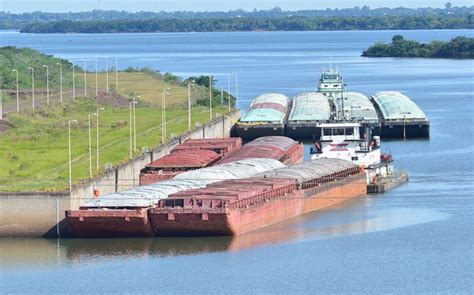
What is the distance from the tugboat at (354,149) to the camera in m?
64.7

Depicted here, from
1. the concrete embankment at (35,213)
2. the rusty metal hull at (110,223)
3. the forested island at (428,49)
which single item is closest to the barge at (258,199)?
the rusty metal hull at (110,223)

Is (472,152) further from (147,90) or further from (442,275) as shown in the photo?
(147,90)

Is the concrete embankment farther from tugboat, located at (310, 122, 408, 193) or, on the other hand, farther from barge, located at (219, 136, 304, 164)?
tugboat, located at (310, 122, 408, 193)

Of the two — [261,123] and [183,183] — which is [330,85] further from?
[183,183]

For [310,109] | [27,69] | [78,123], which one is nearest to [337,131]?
[78,123]

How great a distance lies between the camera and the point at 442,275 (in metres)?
44.4

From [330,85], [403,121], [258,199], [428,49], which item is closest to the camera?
[258,199]

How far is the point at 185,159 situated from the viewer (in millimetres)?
61531

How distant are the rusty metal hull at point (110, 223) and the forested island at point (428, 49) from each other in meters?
140

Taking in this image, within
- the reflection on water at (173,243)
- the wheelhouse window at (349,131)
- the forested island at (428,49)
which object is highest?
the wheelhouse window at (349,131)

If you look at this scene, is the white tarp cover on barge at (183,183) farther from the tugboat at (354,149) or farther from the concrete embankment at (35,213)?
the tugboat at (354,149)

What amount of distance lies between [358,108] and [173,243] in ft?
141

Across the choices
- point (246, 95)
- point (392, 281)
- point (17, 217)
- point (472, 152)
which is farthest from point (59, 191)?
point (246, 95)

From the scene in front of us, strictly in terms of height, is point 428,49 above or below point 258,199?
below
